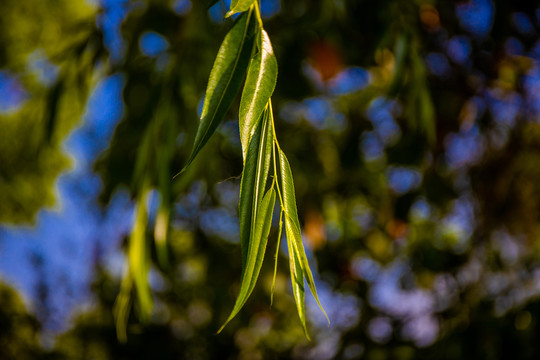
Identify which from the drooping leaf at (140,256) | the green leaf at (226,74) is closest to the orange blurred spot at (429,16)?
the drooping leaf at (140,256)

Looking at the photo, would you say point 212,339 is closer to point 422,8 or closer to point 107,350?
point 107,350

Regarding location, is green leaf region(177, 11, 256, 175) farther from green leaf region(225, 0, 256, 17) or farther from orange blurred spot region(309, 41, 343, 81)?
orange blurred spot region(309, 41, 343, 81)

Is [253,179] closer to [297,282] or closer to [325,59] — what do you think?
[297,282]

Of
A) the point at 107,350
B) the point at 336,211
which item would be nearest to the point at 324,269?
the point at 336,211

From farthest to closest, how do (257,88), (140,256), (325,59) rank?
1. (325,59)
2. (140,256)
3. (257,88)

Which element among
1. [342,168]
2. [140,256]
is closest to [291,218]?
[140,256]

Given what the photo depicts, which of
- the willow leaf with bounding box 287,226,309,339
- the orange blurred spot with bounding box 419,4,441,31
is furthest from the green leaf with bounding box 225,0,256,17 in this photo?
the orange blurred spot with bounding box 419,4,441,31

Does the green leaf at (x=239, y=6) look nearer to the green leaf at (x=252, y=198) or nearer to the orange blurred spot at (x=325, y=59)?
the green leaf at (x=252, y=198)

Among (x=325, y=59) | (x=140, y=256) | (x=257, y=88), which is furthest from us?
(x=325, y=59)
